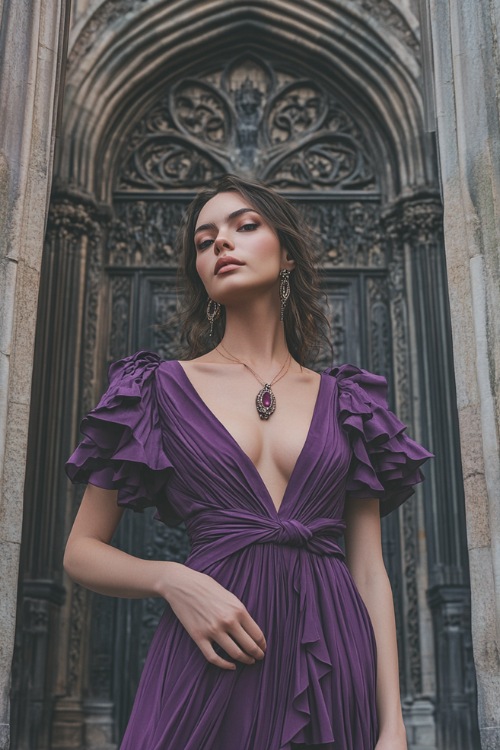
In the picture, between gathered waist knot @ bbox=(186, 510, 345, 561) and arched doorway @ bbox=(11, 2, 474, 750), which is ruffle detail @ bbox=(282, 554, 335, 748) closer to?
gathered waist knot @ bbox=(186, 510, 345, 561)

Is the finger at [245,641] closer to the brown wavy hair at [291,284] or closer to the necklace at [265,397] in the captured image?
the necklace at [265,397]

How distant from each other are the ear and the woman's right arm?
69cm

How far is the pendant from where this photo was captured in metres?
2.02

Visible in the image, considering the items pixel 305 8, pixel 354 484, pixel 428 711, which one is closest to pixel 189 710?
pixel 354 484

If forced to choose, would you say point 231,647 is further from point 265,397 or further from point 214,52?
point 214,52

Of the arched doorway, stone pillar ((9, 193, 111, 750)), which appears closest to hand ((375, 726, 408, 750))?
stone pillar ((9, 193, 111, 750))

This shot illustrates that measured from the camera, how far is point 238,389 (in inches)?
81.4

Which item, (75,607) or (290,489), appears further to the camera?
(75,607)

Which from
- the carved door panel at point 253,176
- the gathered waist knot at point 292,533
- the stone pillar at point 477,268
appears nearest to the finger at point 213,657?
the gathered waist knot at point 292,533

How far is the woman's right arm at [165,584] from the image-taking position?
1.67 meters

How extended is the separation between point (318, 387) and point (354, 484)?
0.26m

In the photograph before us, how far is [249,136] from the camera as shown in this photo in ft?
25.8

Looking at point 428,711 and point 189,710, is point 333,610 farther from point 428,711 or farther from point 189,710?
point 428,711

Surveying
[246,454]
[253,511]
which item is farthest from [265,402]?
[253,511]
